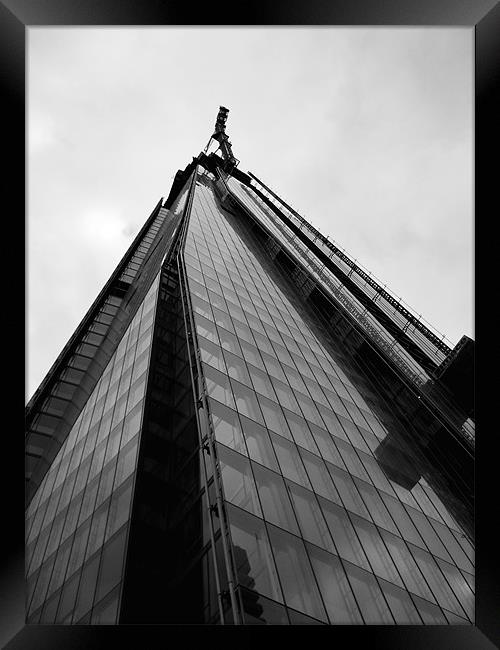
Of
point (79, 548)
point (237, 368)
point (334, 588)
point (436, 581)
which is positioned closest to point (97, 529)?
point (79, 548)

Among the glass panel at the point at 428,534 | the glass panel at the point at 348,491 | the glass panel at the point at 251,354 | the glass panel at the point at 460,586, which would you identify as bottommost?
the glass panel at the point at 428,534

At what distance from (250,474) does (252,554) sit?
10.3ft

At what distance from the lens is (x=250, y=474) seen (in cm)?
1561

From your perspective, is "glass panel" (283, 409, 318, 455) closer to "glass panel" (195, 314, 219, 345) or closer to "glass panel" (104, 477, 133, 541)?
"glass panel" (195, 314, 219, 345)

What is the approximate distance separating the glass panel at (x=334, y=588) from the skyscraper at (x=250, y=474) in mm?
55

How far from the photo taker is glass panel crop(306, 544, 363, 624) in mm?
13006

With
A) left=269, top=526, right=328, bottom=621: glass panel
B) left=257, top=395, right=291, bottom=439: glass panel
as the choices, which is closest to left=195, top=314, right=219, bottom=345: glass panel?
left=257, top=395, right=291, bottom=439: glass panel

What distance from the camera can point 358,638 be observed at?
15.6ft

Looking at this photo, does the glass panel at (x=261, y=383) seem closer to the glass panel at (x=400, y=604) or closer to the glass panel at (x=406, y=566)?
the glass panel at (x=406, y=566)

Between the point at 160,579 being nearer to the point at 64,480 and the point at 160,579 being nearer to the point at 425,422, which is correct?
the point at 64,480
